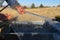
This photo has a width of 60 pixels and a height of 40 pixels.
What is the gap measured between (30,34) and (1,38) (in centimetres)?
46

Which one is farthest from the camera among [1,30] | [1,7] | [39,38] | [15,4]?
[1,30]

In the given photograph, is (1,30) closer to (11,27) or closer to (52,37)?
(11,27)

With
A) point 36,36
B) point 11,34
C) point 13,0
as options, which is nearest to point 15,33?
point 11,34

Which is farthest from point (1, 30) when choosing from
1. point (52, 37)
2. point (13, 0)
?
point (13, 0)

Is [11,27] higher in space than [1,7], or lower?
lower

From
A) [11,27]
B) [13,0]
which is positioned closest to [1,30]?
[11,27]

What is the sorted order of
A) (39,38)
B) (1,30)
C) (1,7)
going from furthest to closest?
1. (1,30)
2. (39,38)
3. (1,7)

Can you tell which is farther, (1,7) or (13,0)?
(1,7)

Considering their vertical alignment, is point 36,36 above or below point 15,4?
below

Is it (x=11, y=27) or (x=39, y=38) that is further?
(x=11, y=27)

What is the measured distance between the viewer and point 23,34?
3324 millimetres

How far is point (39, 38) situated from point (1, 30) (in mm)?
684

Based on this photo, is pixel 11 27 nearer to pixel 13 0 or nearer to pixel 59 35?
pixel 59 35

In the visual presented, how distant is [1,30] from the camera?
3.70 meters
